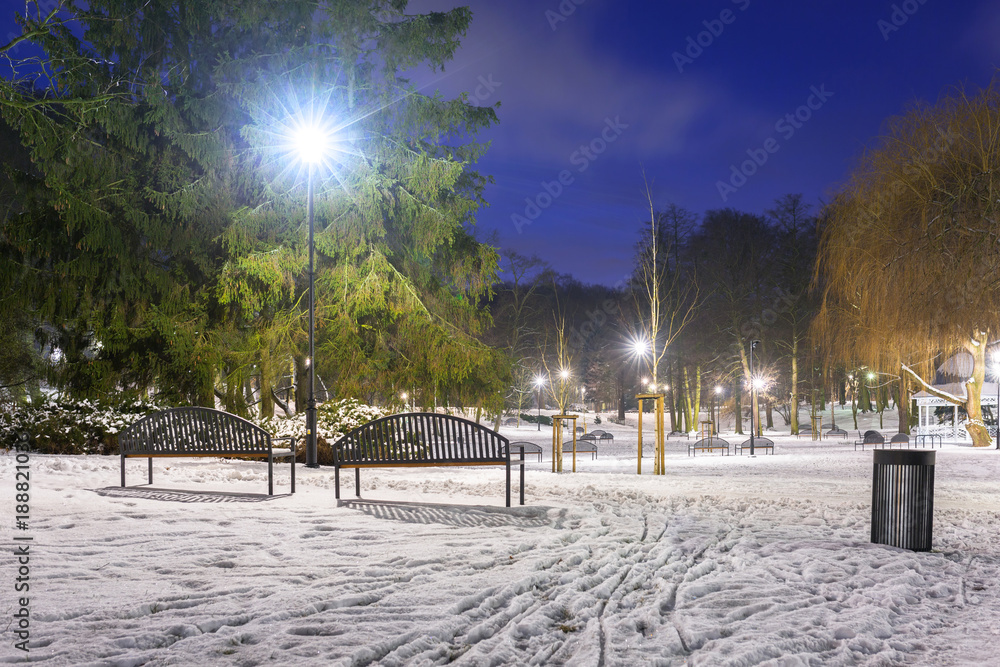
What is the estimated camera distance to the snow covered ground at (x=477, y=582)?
3500 millimetres

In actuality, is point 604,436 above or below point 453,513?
below

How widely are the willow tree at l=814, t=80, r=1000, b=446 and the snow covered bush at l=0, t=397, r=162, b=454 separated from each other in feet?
69.3

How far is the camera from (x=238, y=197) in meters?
17.3

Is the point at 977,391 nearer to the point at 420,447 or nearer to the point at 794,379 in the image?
the point at 794,379

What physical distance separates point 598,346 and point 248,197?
4850cm

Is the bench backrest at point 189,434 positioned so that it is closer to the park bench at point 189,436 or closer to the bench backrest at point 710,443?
the park bench at point 189,436

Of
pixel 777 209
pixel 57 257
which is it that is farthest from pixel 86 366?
pixel 777 209

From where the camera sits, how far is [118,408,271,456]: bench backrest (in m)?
8.55

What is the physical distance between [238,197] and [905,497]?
15851mm

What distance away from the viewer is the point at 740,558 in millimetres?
5633

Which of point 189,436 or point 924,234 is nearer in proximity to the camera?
point 189,436

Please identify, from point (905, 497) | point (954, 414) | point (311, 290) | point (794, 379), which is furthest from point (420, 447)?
point (954, 414)

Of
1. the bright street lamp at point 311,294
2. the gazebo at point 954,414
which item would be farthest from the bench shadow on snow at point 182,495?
the gazebo at point 954,414

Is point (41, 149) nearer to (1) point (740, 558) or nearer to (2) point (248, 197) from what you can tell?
(2) point (248, 197)
